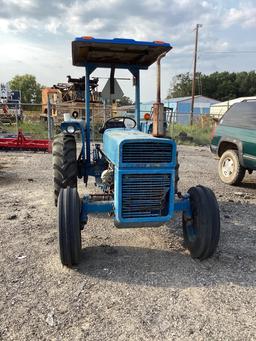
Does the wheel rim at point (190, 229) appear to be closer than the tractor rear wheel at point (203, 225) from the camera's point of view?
No

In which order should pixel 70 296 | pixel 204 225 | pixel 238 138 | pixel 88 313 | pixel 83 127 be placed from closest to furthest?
pixel 88 313 → pixel 70 296 → pixel 204 225 → pixel 83 127 → pixel 238 138

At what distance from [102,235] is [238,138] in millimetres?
4485

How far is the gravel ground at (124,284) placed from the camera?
3.16 meters

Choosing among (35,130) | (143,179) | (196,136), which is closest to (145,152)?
(143,179)

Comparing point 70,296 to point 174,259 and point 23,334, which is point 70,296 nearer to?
point 23,334

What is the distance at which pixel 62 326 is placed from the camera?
3166mm

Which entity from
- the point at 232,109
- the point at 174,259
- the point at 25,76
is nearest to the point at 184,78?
the point at 25,76

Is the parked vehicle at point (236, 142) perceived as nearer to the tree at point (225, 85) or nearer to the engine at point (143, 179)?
the engine at point (143, 179)

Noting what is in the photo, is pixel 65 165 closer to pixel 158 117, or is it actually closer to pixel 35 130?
pixel 158 117

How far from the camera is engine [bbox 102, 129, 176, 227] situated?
13.2 feet

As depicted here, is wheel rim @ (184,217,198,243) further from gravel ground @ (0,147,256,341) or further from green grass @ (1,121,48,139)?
green grass @ (1,121,48,139)

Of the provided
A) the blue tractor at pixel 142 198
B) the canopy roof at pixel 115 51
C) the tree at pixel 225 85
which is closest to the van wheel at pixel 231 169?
the canopy roof at pixel 115 51

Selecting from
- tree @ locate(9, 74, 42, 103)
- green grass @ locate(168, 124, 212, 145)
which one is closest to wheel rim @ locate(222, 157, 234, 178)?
green grass @ locate(168, 124, 212, 145)

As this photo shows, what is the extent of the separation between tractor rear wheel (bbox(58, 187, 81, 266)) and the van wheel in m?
5.30
